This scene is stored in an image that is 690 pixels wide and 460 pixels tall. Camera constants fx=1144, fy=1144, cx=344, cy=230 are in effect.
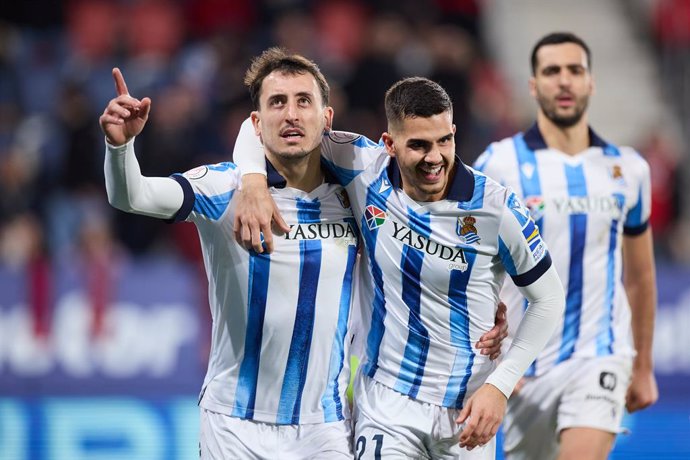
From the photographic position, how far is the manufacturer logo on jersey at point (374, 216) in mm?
4410

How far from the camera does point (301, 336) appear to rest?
434 centimetres

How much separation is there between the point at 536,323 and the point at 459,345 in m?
0.32

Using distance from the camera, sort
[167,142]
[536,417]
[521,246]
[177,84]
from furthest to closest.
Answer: [177,84]
[167,142]
[536,417]
[521,246]

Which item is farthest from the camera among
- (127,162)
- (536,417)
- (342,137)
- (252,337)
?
(536,417)

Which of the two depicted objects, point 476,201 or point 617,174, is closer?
point 476,201

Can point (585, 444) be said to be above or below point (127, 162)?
below

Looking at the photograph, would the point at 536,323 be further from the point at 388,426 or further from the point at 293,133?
the point at 293,133

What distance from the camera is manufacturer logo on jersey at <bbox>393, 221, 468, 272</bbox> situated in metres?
4.32

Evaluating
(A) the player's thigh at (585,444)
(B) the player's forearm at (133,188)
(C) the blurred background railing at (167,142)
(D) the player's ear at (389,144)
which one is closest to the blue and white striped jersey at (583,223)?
(A) the player's thigh at (585,444)

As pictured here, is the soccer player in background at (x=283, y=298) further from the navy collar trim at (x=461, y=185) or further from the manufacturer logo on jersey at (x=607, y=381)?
the manufacturer logo on jersey at (x=607, y=381)

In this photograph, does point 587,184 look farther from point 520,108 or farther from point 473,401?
point 520,108

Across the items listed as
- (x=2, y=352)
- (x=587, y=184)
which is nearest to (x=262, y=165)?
(x=587, y=184)

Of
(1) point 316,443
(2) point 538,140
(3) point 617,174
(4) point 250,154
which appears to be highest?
(2) point 538,140

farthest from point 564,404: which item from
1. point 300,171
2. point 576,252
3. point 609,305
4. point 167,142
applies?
point 167,142
